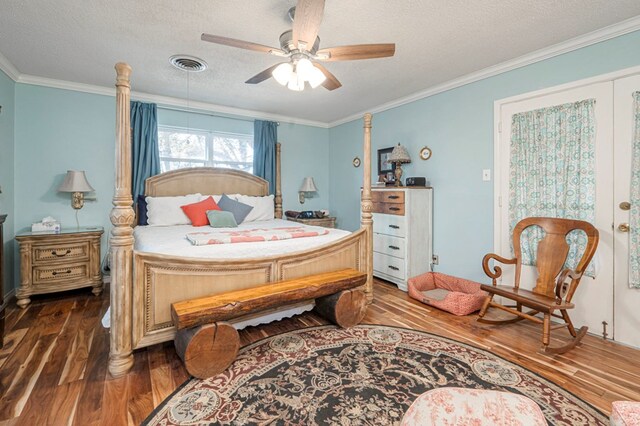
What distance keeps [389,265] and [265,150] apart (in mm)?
2643

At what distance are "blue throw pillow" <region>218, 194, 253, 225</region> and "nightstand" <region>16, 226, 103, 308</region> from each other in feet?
4.56

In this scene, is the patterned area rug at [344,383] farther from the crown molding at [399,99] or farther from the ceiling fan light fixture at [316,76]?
the crown molding at [399,99]

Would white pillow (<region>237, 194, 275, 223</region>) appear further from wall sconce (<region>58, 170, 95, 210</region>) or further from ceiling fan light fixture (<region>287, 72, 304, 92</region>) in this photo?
ceiling fan light fixture (<region>287, 72, 304, 92</region>)

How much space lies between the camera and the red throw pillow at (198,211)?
3654 mm

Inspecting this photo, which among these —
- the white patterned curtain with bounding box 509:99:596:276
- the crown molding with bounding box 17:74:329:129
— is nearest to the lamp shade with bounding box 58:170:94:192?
the crown molding with bounding box 17:74:329:129

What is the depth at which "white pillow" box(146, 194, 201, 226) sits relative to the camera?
12.1 feet

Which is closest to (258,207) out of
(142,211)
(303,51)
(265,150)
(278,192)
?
(278,192)

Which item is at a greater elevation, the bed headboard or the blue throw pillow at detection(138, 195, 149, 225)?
the bed headboard

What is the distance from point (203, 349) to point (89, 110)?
11.6 feet

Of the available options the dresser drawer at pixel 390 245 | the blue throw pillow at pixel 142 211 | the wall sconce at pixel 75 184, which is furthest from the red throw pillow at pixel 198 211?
the dresser drawer at pixel 390 245

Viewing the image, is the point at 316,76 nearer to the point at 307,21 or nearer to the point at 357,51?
the point at 357,51

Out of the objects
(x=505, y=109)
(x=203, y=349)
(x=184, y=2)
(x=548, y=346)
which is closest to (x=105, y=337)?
(x=203, y=349)

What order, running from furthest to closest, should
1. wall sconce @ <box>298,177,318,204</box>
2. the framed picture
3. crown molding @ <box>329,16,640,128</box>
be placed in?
wall sconce @ <box>298,177,318,204</box>, the framed picture, crown molding @ <box>329,16,640,128</box>

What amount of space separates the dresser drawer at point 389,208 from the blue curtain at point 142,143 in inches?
119
